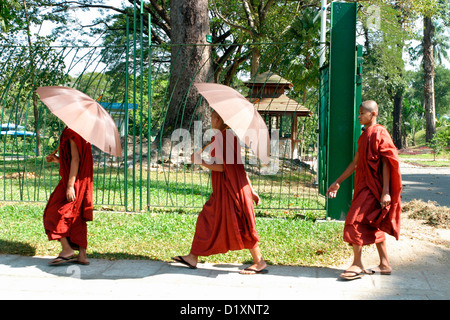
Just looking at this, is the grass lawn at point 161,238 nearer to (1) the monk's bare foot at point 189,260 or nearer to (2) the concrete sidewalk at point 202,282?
(2) the concrete sidewalk at point 202,282

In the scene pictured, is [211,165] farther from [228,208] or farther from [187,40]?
[187,40]

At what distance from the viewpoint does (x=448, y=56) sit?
67875 millimetres

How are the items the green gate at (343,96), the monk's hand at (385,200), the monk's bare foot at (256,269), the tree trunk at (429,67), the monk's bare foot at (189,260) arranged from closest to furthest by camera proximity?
1. the monk's hand at (385,200)
2. the monk's bare foot at (256,269)
3. the monk's bare foot at (189,260)
4. the green gate at (343,96)
5. the tree trunk at (429,67)

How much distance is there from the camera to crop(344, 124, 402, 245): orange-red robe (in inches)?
185

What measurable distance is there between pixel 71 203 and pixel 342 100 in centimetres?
400

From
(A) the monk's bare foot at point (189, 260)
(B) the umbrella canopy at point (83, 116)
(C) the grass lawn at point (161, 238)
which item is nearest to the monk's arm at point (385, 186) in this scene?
(C) the grass lawn at point (161, 238)

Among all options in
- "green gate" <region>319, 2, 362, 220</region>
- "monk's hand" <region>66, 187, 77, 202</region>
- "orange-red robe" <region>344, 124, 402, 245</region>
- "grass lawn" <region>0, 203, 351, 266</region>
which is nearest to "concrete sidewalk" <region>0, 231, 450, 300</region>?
"grass lawn" <region>0, 203, 351, 266</region>

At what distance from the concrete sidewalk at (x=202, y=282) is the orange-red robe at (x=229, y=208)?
1.10 feet

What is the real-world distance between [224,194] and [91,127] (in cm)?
146

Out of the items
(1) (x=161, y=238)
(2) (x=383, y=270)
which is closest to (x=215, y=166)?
(1) (x=161, y=238)

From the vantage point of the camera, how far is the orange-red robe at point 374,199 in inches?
185

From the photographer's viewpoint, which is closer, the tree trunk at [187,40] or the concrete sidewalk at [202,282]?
the concrete sidewalk at [202,282]

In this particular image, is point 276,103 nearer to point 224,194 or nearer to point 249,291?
point 224,194
